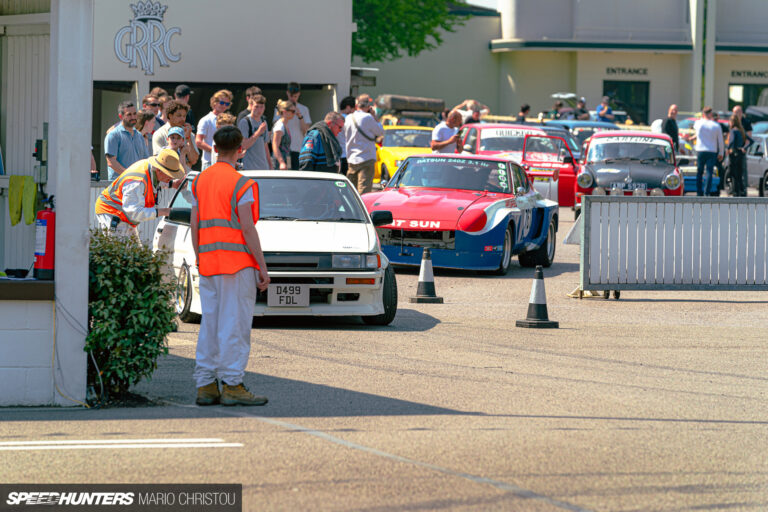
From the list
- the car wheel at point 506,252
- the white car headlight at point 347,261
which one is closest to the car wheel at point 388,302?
the white car headlight at point 347,261

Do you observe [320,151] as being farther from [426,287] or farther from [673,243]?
[673,243]

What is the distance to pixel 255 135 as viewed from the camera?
1591cm

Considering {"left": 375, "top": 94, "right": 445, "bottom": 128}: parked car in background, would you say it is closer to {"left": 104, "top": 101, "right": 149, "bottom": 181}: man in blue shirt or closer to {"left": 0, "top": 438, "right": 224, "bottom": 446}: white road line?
{"left": 104, "top": 101, "right": 149, "bottom": 181}: man in blue shirt

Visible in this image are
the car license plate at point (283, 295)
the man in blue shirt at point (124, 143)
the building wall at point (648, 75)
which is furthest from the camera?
the building wall at point (648, 75)

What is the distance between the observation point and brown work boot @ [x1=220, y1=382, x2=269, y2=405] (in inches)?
310

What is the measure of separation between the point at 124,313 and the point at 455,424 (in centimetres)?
214

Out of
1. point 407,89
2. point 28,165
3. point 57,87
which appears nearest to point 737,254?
point 28,165

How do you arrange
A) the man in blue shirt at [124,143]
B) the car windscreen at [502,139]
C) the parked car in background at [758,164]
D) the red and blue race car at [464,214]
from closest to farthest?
the man in blue shirt at [124,143], the red and blue race car at [464,214], the car windscreen at [502,139], the parked car in background at [758,164]

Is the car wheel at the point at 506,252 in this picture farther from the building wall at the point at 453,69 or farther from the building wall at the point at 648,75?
the building wall at the point at 648,75

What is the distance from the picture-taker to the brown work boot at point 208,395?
7914 mm

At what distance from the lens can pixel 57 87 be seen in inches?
304

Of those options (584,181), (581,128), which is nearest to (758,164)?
(581,128)

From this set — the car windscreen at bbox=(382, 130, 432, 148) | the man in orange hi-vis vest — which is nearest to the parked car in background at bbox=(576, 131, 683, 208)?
the car windscreen at bbox=(382, 130, 432, 148)

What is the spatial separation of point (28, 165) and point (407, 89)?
48497 mm
